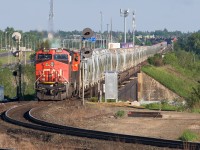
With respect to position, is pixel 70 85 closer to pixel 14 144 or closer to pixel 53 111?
pixel 53 111

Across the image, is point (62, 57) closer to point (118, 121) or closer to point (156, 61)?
point (118, 121)

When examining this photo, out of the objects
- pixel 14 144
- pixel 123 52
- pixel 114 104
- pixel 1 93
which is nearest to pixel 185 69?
pixel 123 52

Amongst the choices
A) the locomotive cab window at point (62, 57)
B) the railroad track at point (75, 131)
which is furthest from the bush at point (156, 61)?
the railroad track at point (75, 131)

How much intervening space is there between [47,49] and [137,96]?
2789 centimetres

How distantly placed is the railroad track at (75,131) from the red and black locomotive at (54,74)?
374 centimetres

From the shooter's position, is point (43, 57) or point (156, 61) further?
point (156, 61)

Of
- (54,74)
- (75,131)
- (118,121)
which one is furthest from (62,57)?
(75,131)

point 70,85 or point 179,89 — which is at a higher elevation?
point 70,85

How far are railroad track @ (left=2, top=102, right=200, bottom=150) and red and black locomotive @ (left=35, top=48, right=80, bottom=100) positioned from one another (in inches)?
147

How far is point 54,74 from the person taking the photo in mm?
31562

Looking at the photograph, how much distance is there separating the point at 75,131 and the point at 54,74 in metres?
13.1

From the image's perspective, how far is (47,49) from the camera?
106ft

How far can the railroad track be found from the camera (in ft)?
51.2

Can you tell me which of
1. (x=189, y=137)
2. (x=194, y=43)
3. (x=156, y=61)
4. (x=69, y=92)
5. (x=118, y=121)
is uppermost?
(x=189, y=137)
